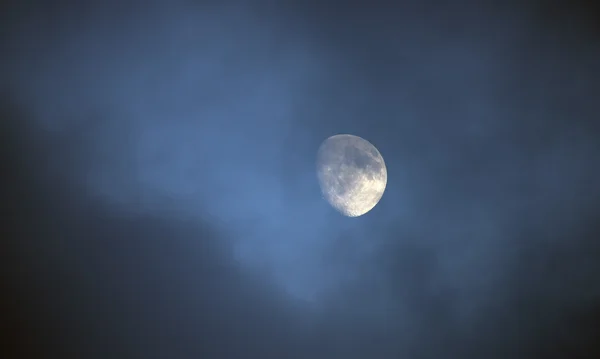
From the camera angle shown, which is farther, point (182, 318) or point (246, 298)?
point (246, 298)

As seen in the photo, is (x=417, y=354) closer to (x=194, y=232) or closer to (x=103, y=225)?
(x=194, y=232)

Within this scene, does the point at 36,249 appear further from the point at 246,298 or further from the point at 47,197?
the point at 246,298

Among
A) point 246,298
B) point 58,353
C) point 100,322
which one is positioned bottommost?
point 58,353

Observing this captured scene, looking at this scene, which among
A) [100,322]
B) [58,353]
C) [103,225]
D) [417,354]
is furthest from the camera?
[417,354]

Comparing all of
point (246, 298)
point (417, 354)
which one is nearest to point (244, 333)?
point (246, 298)

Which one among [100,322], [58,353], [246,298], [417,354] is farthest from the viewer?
[246,298]

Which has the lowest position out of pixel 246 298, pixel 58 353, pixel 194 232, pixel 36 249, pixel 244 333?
pixel 58 353

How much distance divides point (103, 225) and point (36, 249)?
403cm

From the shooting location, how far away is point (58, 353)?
1584cm

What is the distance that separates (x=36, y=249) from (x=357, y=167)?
12.7 m

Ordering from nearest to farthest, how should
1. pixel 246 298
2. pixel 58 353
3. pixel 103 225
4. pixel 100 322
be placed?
1. pixel 58 353
2. pixel 100 322
3. pixel 103 225
4. pixel 246 298

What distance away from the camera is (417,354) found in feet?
73.6

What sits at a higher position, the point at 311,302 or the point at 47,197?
the point at 311,302

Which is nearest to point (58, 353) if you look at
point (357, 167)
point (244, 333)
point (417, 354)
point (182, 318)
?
point (182, 318)
